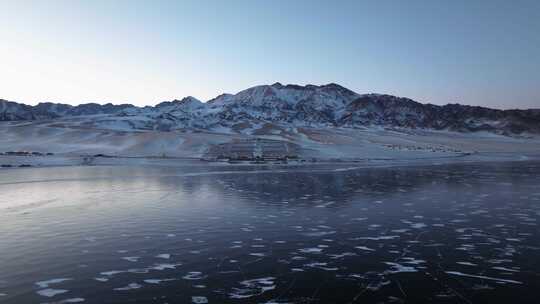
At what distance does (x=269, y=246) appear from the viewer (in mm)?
16469

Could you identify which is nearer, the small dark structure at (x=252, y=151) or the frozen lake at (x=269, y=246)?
the frozen lake at (x=269, y=246)

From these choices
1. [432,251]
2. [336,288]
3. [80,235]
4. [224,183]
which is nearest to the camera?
[336,288]

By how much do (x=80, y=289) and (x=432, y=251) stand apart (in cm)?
1107

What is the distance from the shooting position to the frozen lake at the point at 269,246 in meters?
11.7

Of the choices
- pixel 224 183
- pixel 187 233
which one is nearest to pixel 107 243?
pixel 187 233

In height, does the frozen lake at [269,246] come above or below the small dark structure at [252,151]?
below

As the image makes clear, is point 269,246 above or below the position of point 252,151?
below

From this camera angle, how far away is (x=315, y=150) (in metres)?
80.1

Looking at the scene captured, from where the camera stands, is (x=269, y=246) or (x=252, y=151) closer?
(x=269, y=246)

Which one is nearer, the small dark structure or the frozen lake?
the frozen lake

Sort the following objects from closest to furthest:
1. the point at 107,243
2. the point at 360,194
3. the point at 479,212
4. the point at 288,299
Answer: the point at 288,299 → the point at 107,243 → the point at 479,212 → the point at 360,194

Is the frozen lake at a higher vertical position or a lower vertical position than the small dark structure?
lower

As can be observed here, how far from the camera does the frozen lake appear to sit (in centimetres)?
1170

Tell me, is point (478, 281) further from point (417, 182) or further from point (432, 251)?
point (417, 182)
